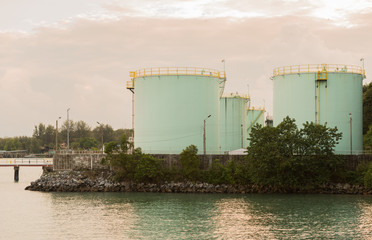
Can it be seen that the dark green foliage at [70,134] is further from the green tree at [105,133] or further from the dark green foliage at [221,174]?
the dark green foliage at [221,174]

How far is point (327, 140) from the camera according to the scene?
53.5m

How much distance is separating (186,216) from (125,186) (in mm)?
19441

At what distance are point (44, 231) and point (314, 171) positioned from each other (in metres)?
29.6

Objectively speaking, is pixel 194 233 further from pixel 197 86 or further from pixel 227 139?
pixel 227 139

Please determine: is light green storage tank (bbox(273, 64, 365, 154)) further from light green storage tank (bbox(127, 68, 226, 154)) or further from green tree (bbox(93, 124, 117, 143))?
Result: green tree (bbox(93, 124, 117, 143))

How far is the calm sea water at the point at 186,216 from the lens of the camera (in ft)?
109

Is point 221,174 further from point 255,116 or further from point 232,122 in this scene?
point 255,116

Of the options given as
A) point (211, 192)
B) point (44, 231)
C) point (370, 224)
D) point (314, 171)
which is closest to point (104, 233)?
point (44, 231)

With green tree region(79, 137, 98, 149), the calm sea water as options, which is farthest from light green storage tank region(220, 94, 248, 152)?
green tree region(79, 137, 98, 149)

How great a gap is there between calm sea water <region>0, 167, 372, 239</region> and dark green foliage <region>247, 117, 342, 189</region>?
2.27 meters

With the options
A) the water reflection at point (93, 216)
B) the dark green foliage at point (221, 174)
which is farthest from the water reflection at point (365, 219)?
Result: the water reflection at point (93, 216)

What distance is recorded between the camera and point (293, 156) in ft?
174

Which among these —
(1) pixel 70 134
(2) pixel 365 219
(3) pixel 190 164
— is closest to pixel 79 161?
(3) pixel 190 164

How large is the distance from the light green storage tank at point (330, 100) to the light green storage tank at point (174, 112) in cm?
976
